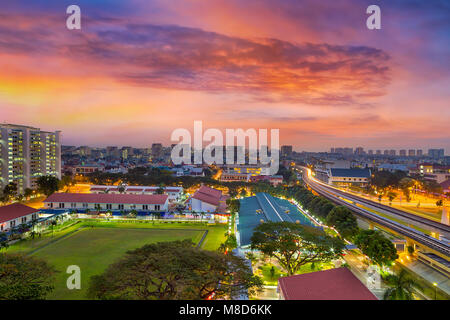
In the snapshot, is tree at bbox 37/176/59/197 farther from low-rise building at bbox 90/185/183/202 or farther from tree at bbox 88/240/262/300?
tree at bbox 88/240/262/300

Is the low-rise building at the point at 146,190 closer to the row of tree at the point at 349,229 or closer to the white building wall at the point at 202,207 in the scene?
the white building wall at the point at 202,207

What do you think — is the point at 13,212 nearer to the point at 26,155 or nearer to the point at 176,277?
the point at 176,277

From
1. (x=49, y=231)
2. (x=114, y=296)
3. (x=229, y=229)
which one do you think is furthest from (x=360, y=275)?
(x=49, y=231)

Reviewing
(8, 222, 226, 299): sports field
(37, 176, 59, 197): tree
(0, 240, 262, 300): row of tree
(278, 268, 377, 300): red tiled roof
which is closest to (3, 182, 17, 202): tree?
(37, 176, 59, 197): tree

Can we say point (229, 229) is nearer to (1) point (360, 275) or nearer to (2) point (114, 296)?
(1) point (360, 275)
